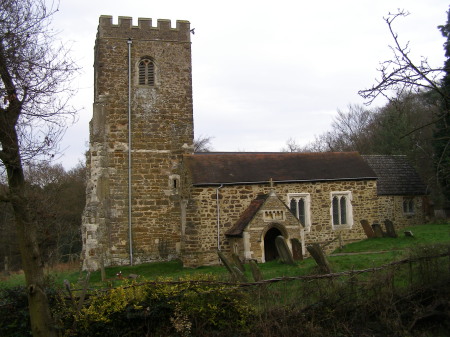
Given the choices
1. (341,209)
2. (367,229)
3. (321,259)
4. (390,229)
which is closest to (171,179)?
(341,209)

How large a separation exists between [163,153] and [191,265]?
580 cm

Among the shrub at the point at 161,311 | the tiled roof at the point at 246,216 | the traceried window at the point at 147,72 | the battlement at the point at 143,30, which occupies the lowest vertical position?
the shrub at the point at 161,311

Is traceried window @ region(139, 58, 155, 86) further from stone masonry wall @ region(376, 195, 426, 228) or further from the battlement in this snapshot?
stone masonry wall @ region(376, 195, 426, 228)

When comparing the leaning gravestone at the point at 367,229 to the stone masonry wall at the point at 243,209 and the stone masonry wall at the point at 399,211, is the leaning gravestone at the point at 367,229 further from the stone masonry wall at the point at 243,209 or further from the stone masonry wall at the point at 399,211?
the stone masonry wall at the point at 399,211

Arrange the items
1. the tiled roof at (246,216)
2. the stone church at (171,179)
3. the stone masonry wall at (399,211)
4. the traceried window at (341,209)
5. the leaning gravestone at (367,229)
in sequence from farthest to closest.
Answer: the stone masonry wall at (399,211) → the traceried window at (341,209) → the leaning gravestone at (367,229) → the stone church at (171,179) → the tiled roof at (246,216)

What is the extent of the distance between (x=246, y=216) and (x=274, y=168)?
350 centimetres

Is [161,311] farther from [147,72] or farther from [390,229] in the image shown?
[147,72]

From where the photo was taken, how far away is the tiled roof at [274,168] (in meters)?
22.9

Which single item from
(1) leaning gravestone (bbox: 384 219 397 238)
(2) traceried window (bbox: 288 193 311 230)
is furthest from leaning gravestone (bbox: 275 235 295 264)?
(1) leaning gravestone (bbox: 384 219 397 238)

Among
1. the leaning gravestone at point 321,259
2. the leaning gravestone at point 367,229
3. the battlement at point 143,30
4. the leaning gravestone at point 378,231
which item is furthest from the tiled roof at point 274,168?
the leaning gravestone at point 321,259

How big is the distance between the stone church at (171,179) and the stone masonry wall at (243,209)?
1.8 inches

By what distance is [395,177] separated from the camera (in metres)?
29.1

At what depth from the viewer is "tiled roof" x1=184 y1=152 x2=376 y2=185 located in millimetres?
22875

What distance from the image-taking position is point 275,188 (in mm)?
23484
